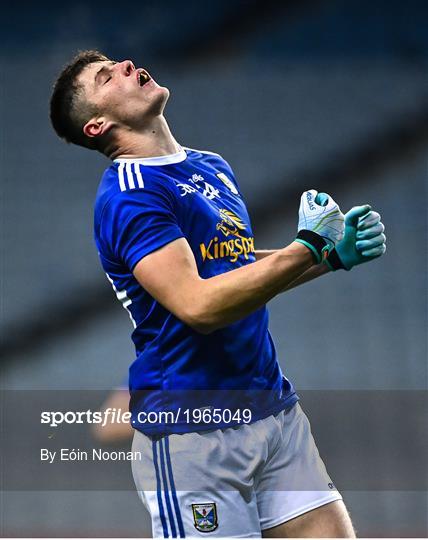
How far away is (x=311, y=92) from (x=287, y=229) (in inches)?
20.3

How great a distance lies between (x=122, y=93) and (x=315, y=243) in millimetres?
571

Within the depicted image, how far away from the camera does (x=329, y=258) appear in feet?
5.36

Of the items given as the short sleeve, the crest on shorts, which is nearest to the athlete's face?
the short sleeve

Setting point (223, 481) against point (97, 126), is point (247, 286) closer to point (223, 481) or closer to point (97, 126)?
point (223, 481)

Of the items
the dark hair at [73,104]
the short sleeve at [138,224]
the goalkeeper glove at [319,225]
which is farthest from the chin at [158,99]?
the goalkeeper glove at [319,225]

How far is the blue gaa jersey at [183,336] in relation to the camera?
1.58 metres

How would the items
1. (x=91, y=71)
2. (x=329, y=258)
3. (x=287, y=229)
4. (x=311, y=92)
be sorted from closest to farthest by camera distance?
(x=329, y=258)
(x=91, y=71)
(x=287, y=229)
(x=311, y=92)

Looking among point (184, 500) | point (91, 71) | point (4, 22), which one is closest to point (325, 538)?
point (184, 500)

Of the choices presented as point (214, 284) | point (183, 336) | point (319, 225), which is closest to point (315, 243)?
point (319, 225)

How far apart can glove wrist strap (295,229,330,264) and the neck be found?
1.25ft

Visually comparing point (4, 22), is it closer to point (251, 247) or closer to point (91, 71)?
point (91, 71)

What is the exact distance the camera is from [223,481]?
1567 millimetres

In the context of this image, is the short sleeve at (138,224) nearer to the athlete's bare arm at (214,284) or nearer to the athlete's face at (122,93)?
the athlete's bare arm at (214,284)

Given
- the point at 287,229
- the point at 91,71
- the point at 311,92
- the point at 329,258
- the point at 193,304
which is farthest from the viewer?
the point at 311,92
